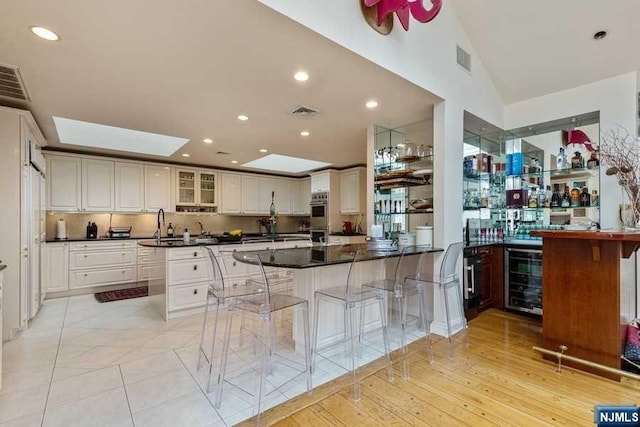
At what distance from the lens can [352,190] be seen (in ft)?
22.3

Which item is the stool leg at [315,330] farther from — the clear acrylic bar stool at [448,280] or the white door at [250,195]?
the white door at [250,195]

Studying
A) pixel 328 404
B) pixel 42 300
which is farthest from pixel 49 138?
pixel 328 404

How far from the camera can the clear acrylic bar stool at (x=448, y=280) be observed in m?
2.93

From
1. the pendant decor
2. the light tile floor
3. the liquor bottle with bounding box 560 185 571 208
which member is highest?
the pendant decor

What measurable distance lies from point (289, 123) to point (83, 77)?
2069mm

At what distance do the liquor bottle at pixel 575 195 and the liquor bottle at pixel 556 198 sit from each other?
0.52 feet

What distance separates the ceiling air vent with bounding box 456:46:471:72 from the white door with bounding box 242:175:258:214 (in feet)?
16.7

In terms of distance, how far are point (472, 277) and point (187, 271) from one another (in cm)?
351

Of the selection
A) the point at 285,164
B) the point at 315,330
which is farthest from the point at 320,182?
the point at 315,330

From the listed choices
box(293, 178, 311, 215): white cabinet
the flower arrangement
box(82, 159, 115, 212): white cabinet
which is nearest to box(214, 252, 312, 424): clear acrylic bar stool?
the flower arrangement

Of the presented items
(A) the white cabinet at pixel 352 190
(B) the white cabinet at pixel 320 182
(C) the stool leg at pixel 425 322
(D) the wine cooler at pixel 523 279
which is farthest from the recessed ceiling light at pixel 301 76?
(B) the white cabinet at pixel 320 182

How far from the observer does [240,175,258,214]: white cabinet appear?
283 inches

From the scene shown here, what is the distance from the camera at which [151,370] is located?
97.9 inches

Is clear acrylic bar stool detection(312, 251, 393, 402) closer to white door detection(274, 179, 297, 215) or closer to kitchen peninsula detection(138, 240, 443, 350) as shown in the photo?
kitchen peninsula detection(138, 240, 443, 350)
